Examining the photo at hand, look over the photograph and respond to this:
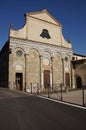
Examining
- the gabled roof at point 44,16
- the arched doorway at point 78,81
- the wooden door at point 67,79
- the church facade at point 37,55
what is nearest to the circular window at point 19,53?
the church facade at point 37,55

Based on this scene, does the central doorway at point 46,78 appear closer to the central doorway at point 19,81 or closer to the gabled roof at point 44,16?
the central doorway at point 19,81

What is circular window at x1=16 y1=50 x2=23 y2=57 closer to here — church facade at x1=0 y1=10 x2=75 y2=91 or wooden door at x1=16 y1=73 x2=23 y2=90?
church facade at x1=0 y1=10 x2=75 y2=91

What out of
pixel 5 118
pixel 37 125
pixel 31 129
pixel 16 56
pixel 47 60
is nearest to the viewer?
pixel 31 129

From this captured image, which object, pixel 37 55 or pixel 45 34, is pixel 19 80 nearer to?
pixel 37 55

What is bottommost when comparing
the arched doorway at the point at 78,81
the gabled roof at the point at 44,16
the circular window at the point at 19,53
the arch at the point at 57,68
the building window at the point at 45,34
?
the arched doorway at the point at 78,81

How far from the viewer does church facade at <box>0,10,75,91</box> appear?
25.3 m

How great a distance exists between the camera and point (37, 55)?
2775cm

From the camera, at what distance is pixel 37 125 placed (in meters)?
6.64

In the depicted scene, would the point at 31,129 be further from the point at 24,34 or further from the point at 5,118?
the point at 24,34

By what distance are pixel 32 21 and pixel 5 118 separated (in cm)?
2231

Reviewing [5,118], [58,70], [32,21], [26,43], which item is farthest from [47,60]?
[5,118]

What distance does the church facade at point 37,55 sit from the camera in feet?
83.0

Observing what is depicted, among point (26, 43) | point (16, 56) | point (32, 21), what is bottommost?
point (16, 56)

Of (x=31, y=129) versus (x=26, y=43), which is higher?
(x=26, y=43)
